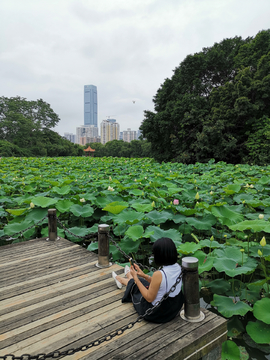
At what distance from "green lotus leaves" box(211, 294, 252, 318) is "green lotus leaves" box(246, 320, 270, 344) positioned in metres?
0.12

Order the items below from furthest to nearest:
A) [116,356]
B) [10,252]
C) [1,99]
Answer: [1,99] → [10,252] → [116,356]

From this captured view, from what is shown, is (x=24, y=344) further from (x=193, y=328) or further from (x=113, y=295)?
(x=193, y=328)

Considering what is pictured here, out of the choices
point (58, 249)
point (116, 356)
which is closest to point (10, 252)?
point (58, 249)

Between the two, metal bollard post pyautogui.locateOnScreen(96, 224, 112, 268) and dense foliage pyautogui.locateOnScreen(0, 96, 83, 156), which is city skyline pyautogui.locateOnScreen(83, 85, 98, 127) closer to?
dense foliage pyautogui.locateOnScreen(0, 96, 83, 156)

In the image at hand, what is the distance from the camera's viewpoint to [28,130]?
2958cm

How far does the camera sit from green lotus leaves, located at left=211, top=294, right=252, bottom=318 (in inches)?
67.7

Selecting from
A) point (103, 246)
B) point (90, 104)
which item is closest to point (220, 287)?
point (103, 246)

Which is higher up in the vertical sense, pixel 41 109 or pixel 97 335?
pixel 41 109

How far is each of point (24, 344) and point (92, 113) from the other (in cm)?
15099

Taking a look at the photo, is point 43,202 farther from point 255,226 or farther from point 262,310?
point 262,310

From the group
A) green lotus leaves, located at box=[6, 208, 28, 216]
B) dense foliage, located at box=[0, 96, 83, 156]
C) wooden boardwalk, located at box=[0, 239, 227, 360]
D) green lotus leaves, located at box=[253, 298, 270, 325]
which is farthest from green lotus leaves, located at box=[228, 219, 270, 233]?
dense foliage, located at box=[0, 96, 83, 156]

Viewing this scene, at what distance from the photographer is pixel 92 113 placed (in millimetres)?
144875

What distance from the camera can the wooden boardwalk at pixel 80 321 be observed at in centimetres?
133

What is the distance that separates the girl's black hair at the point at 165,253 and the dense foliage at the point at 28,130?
2559 cm
